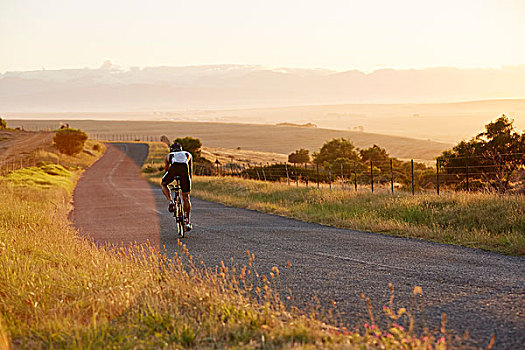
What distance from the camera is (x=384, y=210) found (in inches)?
653

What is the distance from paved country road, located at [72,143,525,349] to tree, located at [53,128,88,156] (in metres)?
58.5

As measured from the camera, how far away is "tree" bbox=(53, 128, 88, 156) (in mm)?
73500

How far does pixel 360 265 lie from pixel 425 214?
6.40 m

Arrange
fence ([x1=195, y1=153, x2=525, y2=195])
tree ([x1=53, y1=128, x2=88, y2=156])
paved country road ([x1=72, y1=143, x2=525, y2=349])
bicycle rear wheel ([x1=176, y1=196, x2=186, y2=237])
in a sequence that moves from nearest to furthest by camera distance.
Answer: paved country road ([x1=72, y1=143, x2=525, y2=349])
bicycle rear wheel ([x1=176, y1=196, x2=186, y2=237])
fence ([x1=195, y1=153, x2=525, y2=195])
tree ([x1=53, y1=128, x2=88, y2=156])

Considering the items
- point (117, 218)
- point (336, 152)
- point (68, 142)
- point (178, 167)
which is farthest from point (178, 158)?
point (68, 142)

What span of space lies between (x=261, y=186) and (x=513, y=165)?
40.3ft

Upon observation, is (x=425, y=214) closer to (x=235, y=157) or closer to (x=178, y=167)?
(x=178, y=167)

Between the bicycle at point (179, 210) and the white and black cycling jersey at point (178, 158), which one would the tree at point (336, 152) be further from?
the white and black cycling jersey at point (178, 158)

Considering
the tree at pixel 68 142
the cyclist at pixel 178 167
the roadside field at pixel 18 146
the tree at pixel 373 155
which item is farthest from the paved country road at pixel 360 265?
the tree at pixel 68 142

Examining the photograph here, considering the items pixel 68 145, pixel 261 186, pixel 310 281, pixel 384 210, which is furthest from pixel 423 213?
pixel 68 145

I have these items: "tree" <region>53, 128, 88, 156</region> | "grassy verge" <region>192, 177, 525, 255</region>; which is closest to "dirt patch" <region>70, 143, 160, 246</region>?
"grassy verge" <region>192, 177, 525, 255</region>

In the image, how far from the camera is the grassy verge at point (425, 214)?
12.1 m

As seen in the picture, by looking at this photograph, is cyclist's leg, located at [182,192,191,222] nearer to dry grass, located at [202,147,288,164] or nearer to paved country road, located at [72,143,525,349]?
paved country road, located at [72,143,525,349]

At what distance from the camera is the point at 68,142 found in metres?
74.0
